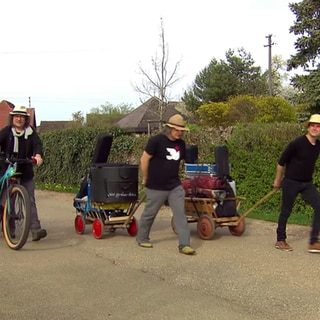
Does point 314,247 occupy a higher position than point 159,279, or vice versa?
point 314,247

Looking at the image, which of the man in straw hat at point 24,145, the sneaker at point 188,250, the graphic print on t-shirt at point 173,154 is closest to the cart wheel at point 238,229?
the sneaker at point 188,250

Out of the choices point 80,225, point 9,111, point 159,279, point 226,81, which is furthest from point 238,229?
point 226,81

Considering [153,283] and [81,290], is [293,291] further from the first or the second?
[81,290]

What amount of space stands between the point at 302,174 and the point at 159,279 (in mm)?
2566

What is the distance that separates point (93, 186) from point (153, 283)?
284cm

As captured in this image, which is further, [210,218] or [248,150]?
[248,150]

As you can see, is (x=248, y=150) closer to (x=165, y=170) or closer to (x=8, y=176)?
(x=165, y=170)

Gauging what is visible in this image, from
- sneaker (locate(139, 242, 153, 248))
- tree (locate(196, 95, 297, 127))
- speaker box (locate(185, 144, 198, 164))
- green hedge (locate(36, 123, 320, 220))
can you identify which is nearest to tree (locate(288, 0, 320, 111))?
tree (locate(196, 95, 297, 127))

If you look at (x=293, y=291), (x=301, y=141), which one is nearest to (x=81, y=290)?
(x=293, y=291)

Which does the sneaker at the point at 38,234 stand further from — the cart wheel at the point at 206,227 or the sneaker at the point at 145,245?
the cart wheel at the point at 206,227

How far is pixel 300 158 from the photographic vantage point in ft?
22.4

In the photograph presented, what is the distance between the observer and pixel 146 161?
275 inches

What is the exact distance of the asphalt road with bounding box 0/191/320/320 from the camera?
460 cm

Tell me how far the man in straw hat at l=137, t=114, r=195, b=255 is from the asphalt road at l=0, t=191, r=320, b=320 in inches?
23.1
